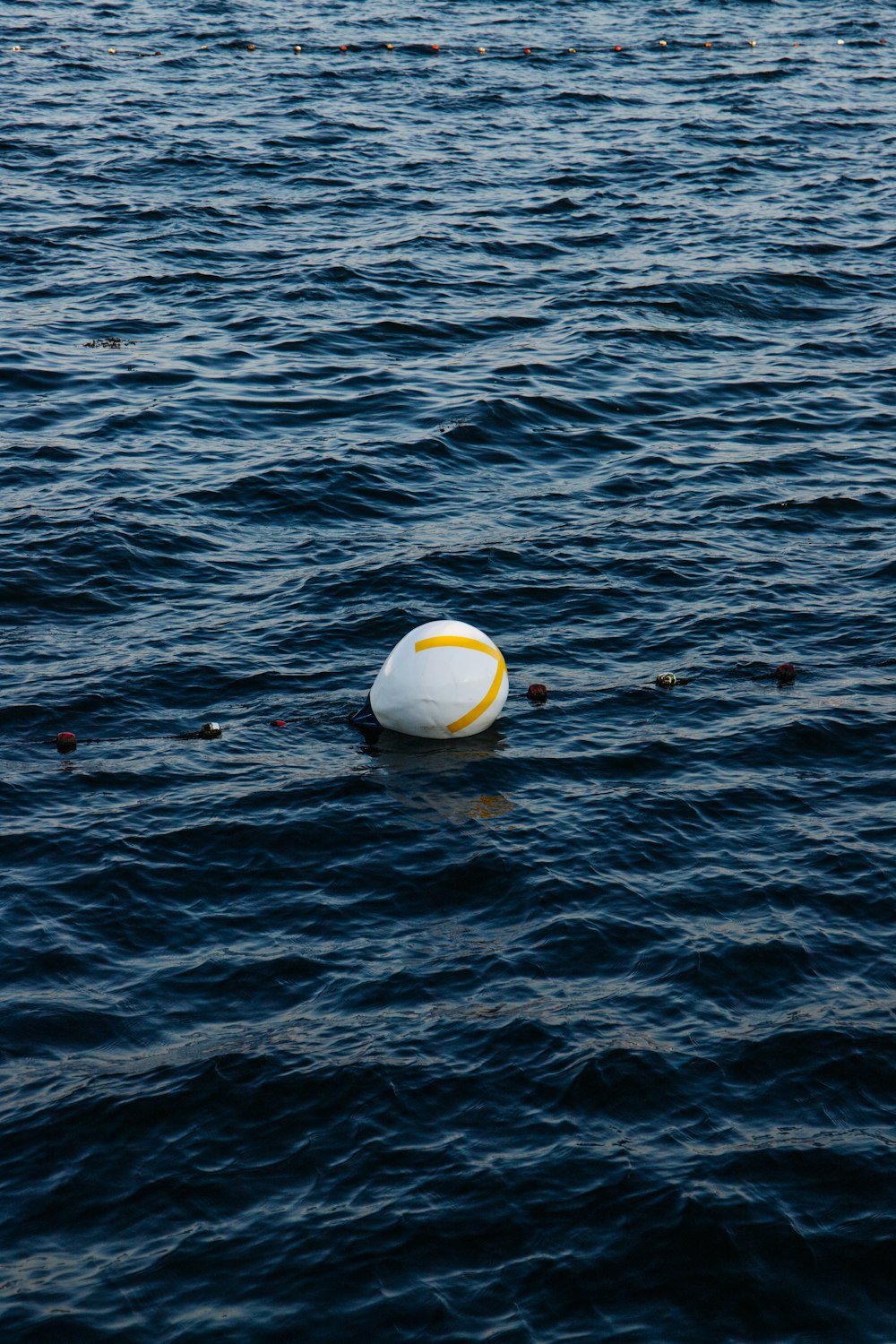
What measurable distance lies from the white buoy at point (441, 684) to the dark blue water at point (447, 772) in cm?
52

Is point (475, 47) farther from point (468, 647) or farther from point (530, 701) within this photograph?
point (468, 647)

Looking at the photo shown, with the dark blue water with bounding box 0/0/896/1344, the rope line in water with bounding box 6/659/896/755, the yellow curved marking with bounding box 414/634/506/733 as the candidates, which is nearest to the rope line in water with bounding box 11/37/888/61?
the dark blue water with bounding box 0/0/896/1344

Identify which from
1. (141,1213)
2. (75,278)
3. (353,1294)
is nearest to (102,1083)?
(141,1213)

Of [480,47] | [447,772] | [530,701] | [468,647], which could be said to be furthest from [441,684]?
[480,47]

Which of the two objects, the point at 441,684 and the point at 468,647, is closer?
the point at 441,684

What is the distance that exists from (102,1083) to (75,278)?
24.7m

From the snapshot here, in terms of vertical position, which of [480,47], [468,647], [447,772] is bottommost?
[447,772]

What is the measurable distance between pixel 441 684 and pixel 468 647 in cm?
62

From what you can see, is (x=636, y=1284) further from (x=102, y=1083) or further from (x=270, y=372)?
(x=270, y=372)

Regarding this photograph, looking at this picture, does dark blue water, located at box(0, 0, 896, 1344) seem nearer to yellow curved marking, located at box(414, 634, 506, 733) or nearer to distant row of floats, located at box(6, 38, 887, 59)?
yellow curved marking, located at box(414, 634, 506, 733)

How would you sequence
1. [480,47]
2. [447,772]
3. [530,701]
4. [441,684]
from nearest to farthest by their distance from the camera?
[441,684]
[447,772]
[530,701]
[480,47]

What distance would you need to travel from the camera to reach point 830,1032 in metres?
13.1

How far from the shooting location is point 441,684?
55.7 feet

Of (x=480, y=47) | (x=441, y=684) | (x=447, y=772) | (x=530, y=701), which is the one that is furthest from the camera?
(x=480, y=47)
